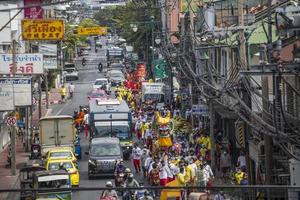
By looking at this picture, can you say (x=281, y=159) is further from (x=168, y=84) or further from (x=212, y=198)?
(x=168, y=84)

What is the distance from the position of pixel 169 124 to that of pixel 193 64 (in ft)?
14.5

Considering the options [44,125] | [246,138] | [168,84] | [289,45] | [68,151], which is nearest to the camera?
[289,45]

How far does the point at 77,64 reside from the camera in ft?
371

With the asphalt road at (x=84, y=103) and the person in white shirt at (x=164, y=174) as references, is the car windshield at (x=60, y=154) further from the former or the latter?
the person in white shirt at (x=164, y=174)

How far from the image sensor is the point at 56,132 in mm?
40781

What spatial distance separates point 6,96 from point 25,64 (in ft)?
16.2

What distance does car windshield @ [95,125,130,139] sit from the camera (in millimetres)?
42281

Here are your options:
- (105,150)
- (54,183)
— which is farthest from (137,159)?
(54,183)

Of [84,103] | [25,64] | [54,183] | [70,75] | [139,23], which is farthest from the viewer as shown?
[70,75]

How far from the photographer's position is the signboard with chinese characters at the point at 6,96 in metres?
38.2

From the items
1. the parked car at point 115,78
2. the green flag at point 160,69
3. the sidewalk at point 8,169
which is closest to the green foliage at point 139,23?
the parked car at point 115,78

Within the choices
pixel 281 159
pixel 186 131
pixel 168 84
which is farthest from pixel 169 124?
pixel 168 84

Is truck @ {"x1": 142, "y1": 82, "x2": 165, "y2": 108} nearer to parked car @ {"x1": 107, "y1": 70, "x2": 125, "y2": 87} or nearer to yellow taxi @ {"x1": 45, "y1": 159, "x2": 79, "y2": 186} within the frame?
Result: parked car @ {"x1": 107, "y1": 70, "x2": 125, "y2": 87}

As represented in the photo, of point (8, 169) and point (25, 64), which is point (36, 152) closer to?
point (8, 169)
